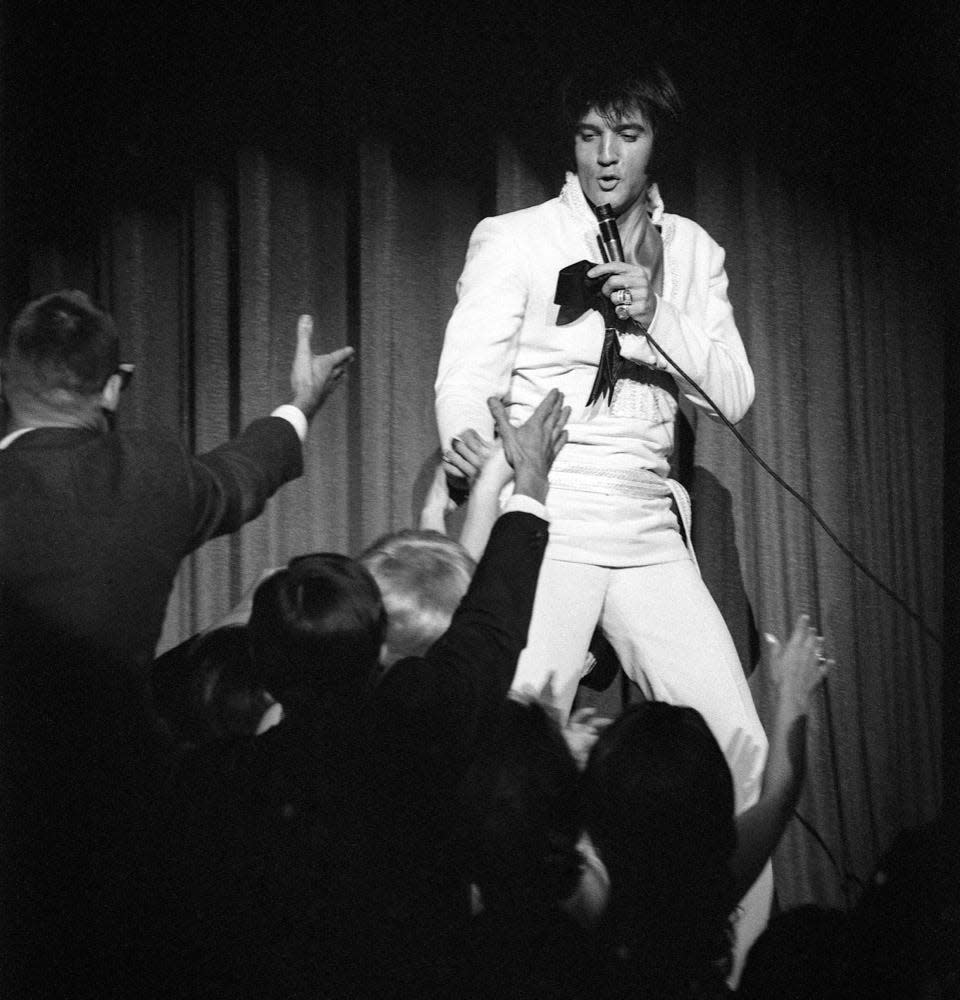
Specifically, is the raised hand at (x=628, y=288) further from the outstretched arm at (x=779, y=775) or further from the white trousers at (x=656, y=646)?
the outstretched arm at (x=779, y=775)

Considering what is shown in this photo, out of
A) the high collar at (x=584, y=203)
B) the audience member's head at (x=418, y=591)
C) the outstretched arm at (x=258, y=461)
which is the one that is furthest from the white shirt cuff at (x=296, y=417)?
the high collar at (x=584, y=203)

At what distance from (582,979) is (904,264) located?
188 cm

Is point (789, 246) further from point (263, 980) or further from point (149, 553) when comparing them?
point (263, 980)

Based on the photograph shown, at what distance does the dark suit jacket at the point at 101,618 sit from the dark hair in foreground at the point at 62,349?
93 millimetres

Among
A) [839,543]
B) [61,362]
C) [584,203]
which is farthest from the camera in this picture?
[839,543]

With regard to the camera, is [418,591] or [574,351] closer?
[418,591]

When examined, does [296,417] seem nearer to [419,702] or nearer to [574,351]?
[574,351]

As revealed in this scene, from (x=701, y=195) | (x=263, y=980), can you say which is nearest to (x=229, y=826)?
(x=263, y=980)

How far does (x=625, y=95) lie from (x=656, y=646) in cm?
→ 102

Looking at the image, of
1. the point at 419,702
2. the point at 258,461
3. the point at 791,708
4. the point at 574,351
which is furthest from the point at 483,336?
the point at 419,702

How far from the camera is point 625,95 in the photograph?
2.54 m

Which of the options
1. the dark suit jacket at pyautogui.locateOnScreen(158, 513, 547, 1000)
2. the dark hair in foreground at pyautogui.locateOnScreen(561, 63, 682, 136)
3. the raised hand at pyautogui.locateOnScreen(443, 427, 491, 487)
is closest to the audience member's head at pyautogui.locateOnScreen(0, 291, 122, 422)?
the raised hand at pyautogui.locateOnScreen(443, 427, 491, 487)

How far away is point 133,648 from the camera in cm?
201

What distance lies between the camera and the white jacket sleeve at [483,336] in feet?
7.75
